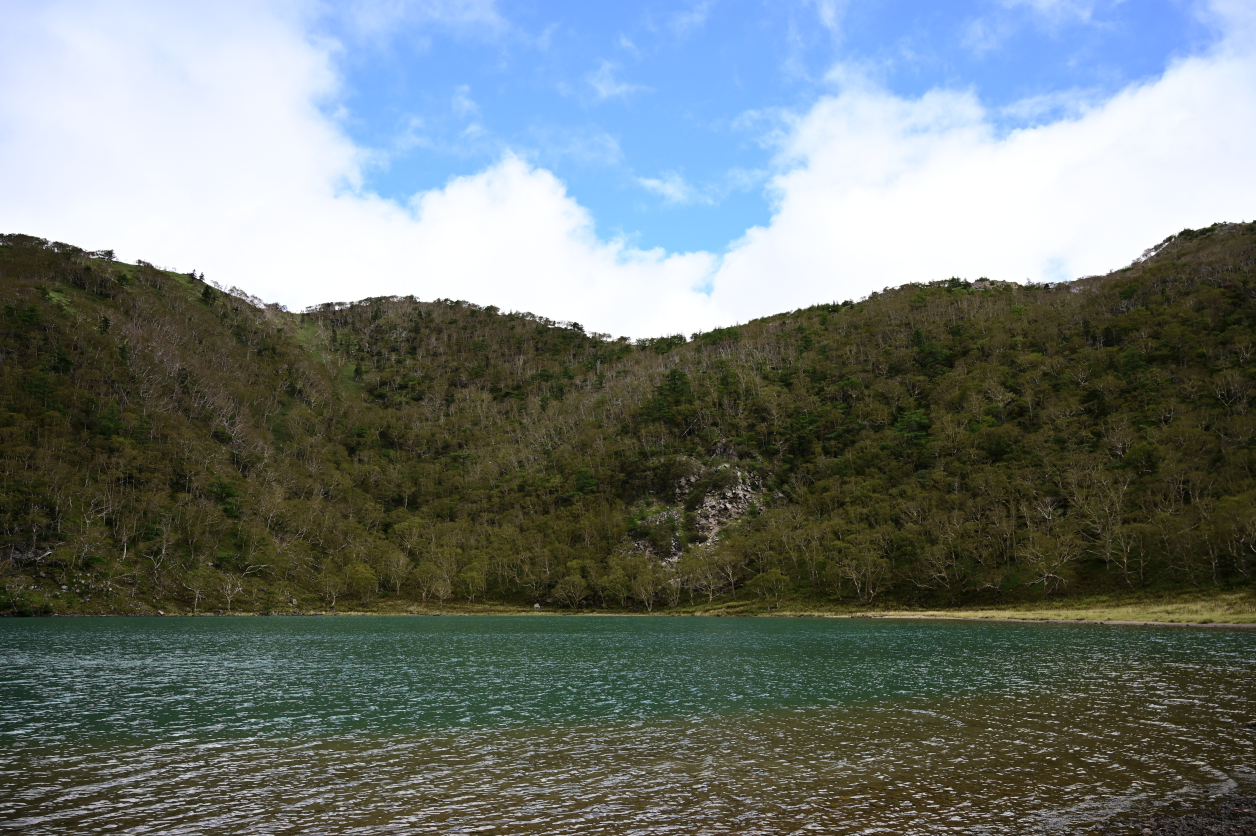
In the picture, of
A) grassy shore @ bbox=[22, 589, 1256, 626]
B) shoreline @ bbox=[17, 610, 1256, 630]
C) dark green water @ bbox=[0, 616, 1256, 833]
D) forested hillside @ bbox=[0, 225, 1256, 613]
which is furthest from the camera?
forested hillside @ bbox=[0, 225, 1256, 613]

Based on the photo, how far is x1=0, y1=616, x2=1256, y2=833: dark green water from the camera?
685 inches

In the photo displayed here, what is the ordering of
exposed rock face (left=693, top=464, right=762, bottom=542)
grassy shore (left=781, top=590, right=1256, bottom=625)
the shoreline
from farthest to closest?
exposed rock face (left=693, top=464, right=762, bottom=542) < the shoreline < grassy shore (left=781, top=590, right=1256, bottom=625)

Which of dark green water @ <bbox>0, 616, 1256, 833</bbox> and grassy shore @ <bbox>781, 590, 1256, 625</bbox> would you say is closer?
dark green water @ <bbox>0, 616, 1256, 833</bbox>

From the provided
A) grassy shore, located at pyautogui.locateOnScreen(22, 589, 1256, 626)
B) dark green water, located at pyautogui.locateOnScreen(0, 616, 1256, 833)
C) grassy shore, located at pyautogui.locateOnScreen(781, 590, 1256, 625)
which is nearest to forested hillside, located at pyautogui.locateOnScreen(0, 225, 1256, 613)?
grassy shore, located at pyautogui.locateOnScreen(22, 589, 1256, 626)

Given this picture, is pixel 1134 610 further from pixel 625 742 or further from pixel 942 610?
pixel 625 742

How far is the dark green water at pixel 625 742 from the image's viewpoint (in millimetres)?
17406

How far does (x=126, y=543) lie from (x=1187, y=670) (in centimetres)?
16089

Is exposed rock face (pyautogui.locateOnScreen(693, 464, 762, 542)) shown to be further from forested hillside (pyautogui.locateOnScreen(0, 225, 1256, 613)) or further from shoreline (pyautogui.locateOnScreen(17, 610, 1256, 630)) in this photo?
shoreline (pyautogui.locateOnScreen(17, 610, 1256, 630))

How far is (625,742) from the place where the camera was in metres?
26.2

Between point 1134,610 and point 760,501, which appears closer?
point 1134,610

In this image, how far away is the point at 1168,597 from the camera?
93.1 metres

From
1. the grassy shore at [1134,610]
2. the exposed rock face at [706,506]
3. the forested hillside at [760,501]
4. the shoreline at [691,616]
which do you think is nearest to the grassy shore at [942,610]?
the grassy shore at [1134,610]

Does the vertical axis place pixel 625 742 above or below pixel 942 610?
above

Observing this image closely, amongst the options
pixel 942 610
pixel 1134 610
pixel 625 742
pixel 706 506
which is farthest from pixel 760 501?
pixel 625 742
